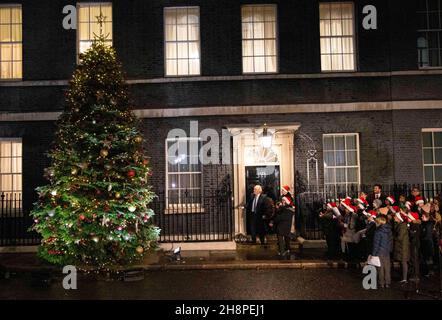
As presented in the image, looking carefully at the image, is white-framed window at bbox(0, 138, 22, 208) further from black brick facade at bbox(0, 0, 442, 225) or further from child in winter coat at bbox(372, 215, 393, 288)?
child in winter coat at bbox(372, 215, 393, 288)

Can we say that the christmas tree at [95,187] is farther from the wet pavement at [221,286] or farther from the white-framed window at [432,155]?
the white-framed window at [432,155]

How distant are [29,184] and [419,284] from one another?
12812mm

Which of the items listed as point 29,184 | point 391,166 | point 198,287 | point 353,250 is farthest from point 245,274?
point 29,184

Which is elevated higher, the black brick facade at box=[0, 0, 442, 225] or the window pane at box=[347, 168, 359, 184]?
the black brick facade at box=[0, 0, 442, 225]

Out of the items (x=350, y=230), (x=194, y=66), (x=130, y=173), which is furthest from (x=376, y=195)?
(x=194, y=66)

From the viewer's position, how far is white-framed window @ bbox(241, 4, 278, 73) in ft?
59.1

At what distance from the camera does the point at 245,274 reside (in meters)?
12.9

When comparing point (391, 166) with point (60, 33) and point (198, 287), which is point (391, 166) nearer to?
point (198, 287)

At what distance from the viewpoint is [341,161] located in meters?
17.8

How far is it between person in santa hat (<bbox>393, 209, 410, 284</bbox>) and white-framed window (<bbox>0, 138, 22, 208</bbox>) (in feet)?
41.2

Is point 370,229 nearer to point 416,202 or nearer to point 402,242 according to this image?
point 402,242

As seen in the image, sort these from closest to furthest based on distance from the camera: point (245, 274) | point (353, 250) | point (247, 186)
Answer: point (245, 274)
point (353, 250)
point (247, 186)
